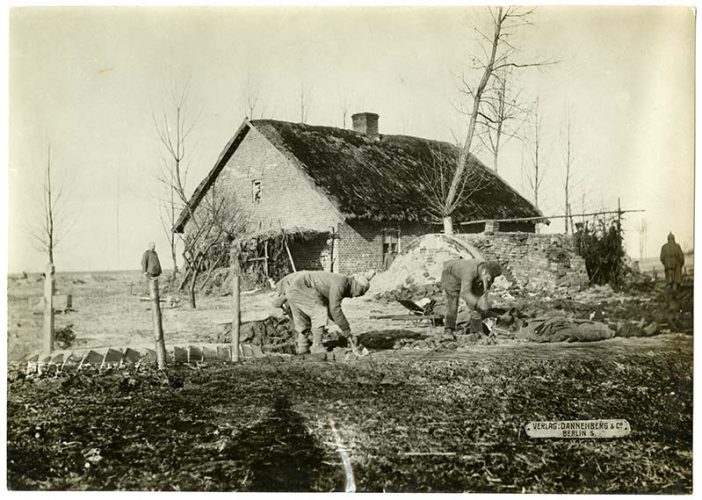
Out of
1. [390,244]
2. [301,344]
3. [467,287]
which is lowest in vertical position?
[301,344]

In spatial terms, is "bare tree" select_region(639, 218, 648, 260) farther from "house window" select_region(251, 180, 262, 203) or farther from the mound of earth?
"house window" select_region(251, 180, 262, 203)

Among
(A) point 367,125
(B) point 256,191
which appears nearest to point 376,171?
(A) point 367,125

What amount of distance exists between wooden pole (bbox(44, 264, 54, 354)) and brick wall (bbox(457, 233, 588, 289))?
845 centimetres

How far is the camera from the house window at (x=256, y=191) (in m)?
16.7

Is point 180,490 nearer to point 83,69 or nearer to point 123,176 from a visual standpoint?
point 123,176

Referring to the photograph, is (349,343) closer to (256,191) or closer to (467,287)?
(467,287)

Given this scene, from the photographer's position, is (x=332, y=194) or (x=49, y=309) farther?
(x=332, y=194)

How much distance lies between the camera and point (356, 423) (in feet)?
24.9

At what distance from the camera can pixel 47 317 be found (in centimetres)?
880

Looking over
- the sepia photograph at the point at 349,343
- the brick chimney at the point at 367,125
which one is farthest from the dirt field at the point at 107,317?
the brick chimney at the point at 367,125

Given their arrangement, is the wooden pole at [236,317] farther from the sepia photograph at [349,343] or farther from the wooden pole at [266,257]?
the wooden pole at [266,257]

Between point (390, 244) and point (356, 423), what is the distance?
30.9 ft

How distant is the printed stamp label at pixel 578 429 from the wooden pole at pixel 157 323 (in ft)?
15.4

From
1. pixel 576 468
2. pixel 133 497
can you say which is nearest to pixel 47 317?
pixel 133 497
